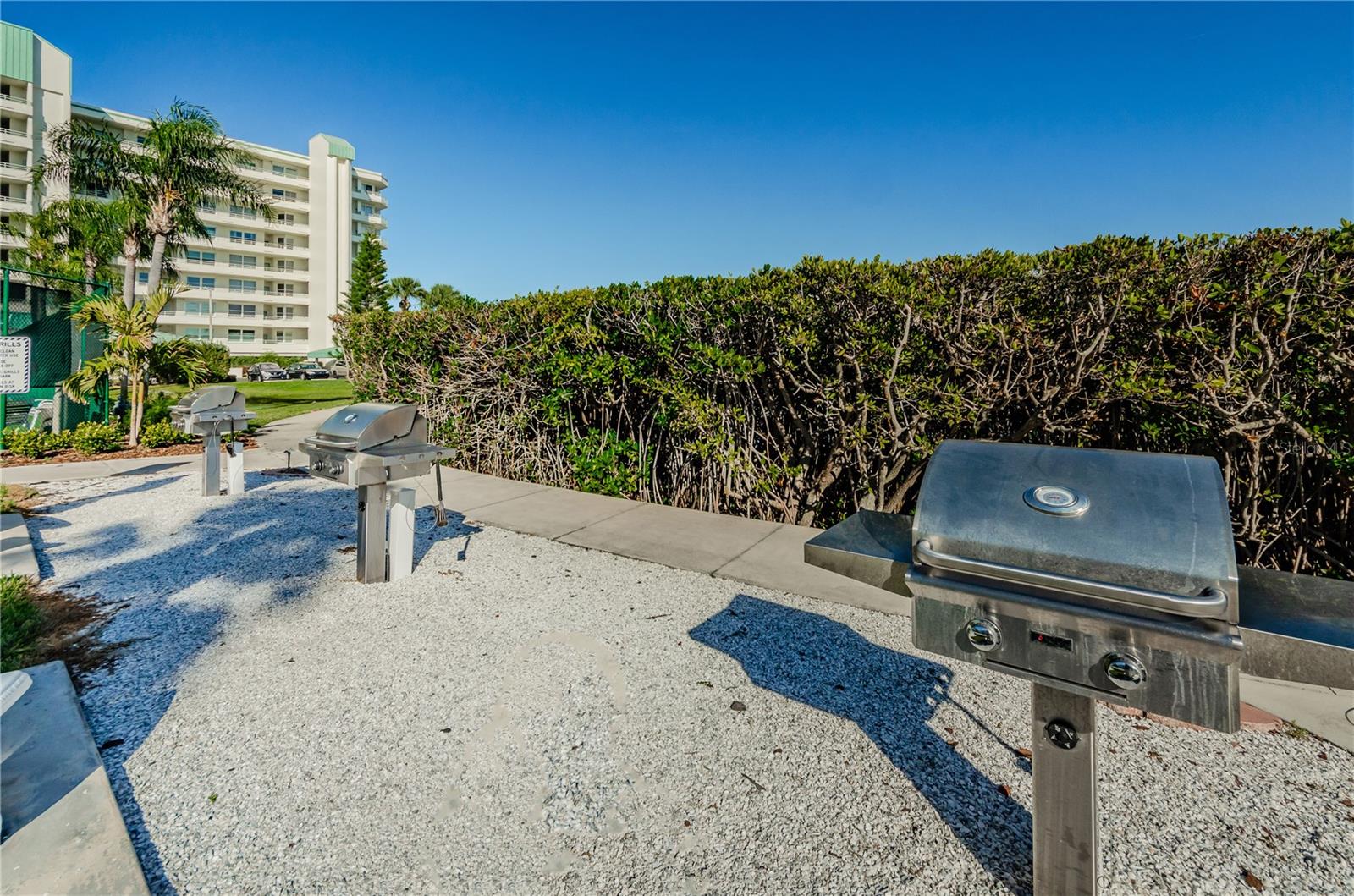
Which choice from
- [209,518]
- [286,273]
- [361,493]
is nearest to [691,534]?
[361,493]

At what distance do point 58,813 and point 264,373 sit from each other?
40.5 m

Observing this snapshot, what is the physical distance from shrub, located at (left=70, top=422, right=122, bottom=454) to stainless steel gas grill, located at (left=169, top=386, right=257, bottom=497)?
12.7 ft

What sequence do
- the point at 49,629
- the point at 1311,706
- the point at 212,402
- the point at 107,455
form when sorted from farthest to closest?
the point at 107,455, the point at 212,402, the point at 49,629, the point at 1311,706

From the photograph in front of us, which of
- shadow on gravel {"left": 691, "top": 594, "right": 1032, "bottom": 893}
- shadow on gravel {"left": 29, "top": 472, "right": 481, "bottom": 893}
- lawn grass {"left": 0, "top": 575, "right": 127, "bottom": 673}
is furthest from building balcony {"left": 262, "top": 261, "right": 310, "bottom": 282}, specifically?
shadow on gravel {"left": 691, "top": 594, "right": 1032, "bottom": 893}

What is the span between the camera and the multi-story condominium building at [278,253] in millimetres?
46312

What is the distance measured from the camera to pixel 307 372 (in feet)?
121

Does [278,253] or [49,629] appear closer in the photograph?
[49,629]

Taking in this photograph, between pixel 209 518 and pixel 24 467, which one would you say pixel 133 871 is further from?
pixel 24 467

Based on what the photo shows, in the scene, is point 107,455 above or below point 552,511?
above

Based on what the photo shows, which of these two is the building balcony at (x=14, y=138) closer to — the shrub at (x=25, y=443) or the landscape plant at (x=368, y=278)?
the landscape plant at (x=368, y=278)

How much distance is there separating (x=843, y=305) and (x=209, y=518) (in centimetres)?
617

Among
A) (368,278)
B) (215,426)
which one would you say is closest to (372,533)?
(215,426)

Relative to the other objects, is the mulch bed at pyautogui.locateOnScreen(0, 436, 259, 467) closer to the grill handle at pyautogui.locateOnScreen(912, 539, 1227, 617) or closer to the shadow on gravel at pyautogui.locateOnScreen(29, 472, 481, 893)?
the shadow on gravel at pyautogui.locateOnScreen(29, 472, 481, 893)

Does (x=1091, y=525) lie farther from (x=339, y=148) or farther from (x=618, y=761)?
(x=339, y=148)
